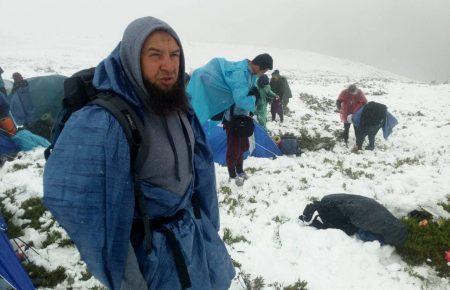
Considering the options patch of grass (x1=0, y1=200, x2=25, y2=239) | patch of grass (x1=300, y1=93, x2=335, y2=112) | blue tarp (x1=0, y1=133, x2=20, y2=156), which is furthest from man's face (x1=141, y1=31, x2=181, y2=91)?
patch of grass (x1=300, y1=93, x2=335, y2=112)

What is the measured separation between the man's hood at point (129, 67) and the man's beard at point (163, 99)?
4cm

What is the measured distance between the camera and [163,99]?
83.0 inches

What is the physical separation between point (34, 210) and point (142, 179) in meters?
5.06

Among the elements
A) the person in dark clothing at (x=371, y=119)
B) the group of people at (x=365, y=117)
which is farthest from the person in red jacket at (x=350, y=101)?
the person in dark clothing at (x=371, y=119)

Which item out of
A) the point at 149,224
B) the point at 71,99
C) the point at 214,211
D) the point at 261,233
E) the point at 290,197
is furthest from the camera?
the point at 290,197

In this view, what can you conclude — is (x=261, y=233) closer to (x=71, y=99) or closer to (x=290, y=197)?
(x=290, y=197)

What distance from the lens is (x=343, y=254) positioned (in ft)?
16.7

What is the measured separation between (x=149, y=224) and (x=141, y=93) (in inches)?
29.6

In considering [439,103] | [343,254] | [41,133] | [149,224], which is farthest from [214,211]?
[439,103]

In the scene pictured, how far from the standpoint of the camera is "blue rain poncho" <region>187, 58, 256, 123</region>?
21.6 ft

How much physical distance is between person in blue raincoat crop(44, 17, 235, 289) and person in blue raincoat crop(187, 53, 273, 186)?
4.09 meters

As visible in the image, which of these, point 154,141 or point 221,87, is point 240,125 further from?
point 154,141

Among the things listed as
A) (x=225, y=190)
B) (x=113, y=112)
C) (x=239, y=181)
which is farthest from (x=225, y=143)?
(x=113, y=112)

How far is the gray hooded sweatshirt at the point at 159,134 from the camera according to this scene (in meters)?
1.99
